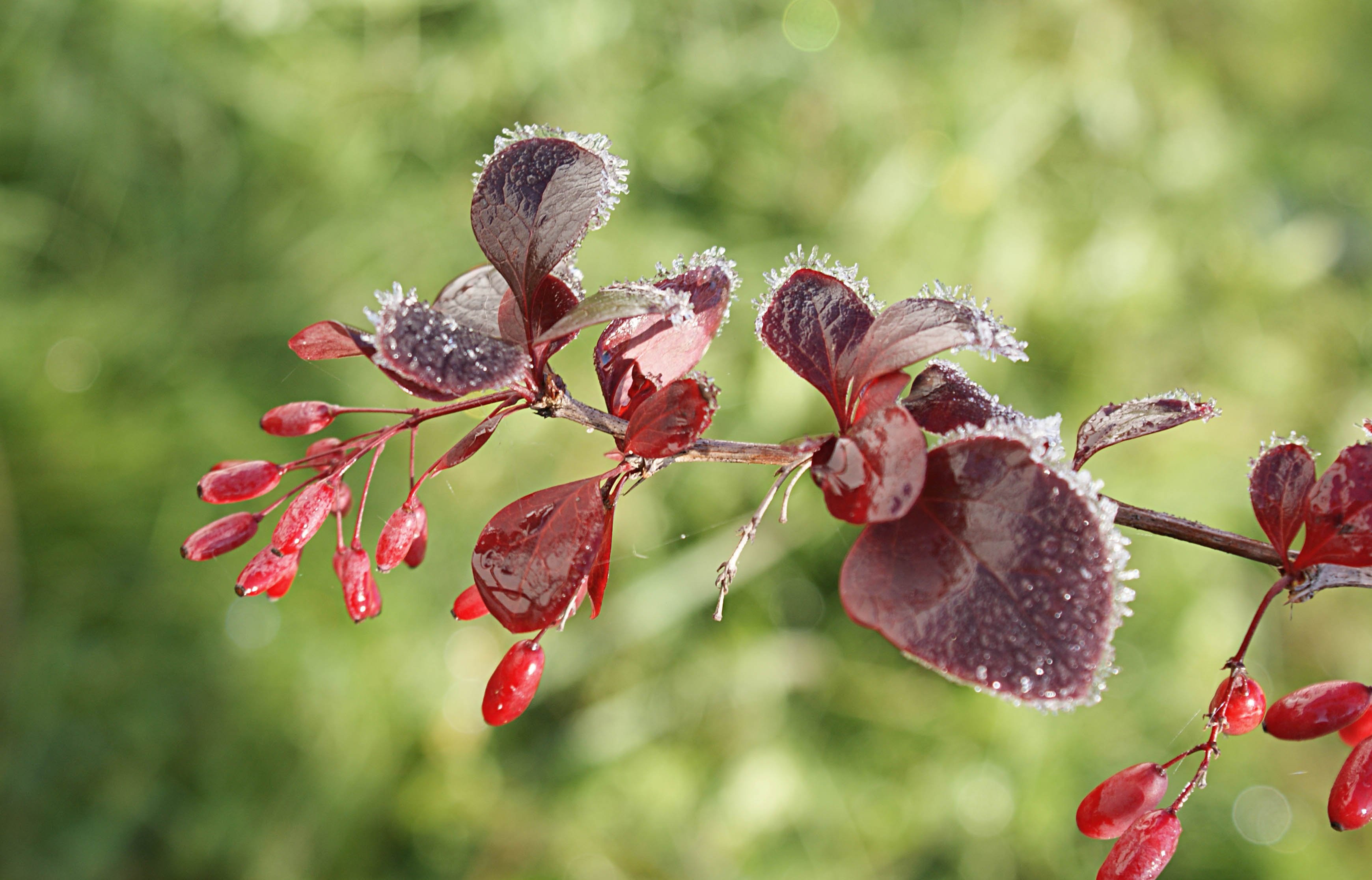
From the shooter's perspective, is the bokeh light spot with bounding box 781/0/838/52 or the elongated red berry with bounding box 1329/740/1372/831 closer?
the elongated red berry with bounding box 1329/740/1372/831

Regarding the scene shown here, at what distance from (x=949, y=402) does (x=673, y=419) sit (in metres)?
0.10

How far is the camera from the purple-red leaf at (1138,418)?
0.28 metres

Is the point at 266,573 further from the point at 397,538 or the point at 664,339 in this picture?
the point at 664,339

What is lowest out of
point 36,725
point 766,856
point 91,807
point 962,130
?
point 766,856

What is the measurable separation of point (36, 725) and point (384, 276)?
765 millimetres

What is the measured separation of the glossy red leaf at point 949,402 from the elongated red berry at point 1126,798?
12 centimetres

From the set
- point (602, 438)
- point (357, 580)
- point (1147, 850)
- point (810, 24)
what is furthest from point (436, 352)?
point (810, 24)

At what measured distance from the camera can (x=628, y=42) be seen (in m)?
1.42

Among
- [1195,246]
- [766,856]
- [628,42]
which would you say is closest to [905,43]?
→ [628,42]

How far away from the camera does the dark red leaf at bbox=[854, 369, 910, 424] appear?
0.87 ft

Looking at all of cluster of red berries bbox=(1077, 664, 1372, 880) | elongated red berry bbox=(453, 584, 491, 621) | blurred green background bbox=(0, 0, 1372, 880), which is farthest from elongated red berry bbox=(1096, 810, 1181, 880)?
blurred green background bbox=(0, 0, 1372, 880)

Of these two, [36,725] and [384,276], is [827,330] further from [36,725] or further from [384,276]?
[36,725]

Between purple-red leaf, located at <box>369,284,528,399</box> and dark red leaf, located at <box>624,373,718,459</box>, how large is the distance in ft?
0.14

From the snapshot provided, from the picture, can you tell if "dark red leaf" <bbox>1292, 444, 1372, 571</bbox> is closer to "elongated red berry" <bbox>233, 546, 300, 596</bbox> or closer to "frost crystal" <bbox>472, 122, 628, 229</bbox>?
"frost crystal" <bbox>472, 122, 628, 229</bbox>
